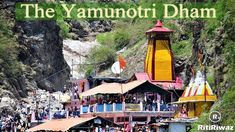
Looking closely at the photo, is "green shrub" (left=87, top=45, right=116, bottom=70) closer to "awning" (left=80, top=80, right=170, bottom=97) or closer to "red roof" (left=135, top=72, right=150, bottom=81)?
"red roof" (left=135, top=72, right=150, bottom=81)

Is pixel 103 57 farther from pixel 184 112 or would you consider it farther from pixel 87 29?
pixel 184 112

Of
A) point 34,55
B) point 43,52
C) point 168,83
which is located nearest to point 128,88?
point 168,83

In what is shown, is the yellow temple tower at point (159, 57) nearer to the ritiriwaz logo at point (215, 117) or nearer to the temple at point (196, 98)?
the temple at point (196, 98)

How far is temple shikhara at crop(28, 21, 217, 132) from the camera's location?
141 ft

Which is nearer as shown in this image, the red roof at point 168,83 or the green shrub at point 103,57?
the red roof at point 168,83

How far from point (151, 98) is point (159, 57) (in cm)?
872

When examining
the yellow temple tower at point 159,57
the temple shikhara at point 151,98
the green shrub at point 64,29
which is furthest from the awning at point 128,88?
the green shrub at point 64,29

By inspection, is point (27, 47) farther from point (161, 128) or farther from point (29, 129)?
point (161, 128)

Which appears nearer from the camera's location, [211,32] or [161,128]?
[161,128]

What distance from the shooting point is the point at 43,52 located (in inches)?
3292

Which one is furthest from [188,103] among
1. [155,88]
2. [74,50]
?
[74,50]

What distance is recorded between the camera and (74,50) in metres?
123

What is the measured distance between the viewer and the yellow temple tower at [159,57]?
5856 centimetres

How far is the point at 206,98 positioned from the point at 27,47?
135 ft
